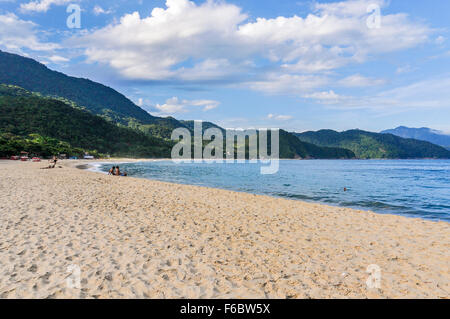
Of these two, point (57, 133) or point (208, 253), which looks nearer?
point (208, 253)

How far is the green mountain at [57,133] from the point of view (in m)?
78.4

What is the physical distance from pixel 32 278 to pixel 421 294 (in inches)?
344

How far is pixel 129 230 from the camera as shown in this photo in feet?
32.2

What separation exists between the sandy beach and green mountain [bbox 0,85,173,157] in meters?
68.8

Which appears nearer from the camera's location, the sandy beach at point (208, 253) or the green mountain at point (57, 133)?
the sandy beach at point (208, 253)

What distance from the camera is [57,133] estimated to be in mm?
105500

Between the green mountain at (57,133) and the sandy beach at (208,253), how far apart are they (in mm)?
68759

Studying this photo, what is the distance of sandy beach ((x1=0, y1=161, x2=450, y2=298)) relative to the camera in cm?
563

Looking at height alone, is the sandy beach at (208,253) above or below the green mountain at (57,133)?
below

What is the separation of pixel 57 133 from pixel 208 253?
4734 inches

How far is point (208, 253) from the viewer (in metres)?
7.80

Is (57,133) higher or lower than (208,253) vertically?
higher

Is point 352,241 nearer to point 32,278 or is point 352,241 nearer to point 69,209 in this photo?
point 32,278
